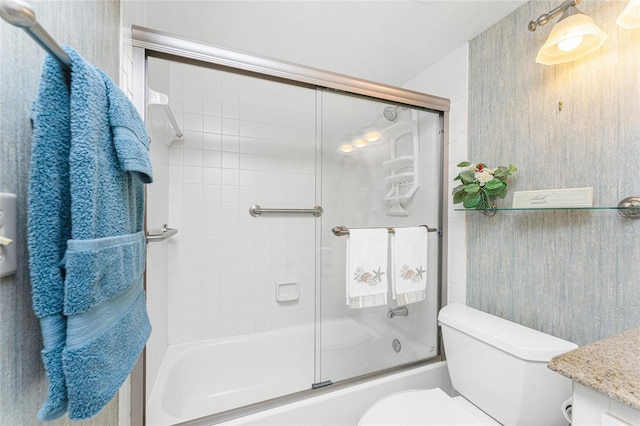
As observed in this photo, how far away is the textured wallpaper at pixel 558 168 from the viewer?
917mm

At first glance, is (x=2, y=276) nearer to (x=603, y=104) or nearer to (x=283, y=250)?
(x=283, y=250)

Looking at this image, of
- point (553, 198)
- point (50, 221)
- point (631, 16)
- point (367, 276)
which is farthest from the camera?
point (367, 276)

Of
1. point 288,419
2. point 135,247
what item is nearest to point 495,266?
point 288,419

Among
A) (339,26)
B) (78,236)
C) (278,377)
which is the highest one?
(339,26)

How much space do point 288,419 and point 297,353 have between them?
0.72m

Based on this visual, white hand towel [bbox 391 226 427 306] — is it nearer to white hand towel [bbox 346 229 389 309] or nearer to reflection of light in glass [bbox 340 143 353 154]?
white hand towel [bbox 346 229 389 309]

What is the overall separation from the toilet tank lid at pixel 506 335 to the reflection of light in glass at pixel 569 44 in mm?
1131

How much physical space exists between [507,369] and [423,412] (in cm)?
37

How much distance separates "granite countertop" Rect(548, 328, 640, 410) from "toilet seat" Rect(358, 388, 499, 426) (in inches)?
23.4

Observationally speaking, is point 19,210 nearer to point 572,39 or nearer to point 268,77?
point 268,77

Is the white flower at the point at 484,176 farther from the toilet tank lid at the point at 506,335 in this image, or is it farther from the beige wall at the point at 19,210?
the beige wall at the point at 19,210

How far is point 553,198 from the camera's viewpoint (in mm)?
1046

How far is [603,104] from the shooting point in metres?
0.97

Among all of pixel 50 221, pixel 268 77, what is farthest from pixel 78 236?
pixel 268 77
